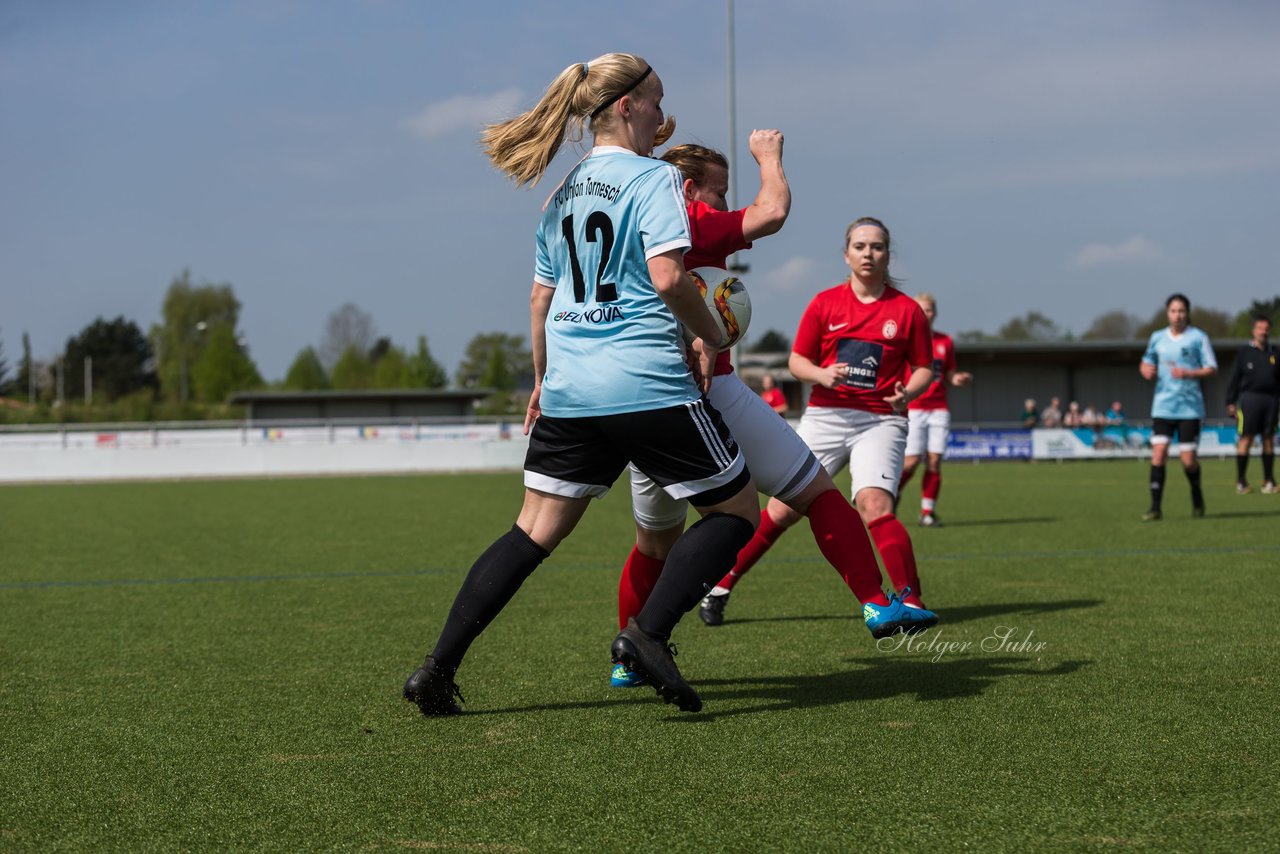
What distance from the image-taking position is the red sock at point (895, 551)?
18.6ft

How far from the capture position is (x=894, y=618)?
4492mm

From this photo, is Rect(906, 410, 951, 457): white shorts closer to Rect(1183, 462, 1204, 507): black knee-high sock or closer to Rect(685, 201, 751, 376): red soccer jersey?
Rect(1183, 462, 1204, 507): black knee-high sock

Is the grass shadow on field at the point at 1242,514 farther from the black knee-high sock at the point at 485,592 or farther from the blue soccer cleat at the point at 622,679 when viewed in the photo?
the black knee-high sock at the point at 485,592

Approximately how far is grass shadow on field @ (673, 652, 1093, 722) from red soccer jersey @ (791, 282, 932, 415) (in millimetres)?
1499

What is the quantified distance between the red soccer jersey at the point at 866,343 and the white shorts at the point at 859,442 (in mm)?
57

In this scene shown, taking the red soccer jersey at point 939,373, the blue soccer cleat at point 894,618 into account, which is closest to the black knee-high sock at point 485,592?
the blue soccer cleat at point 894,618

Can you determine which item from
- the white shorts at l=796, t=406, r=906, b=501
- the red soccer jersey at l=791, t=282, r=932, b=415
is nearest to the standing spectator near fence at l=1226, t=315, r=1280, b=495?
the red soccer jersey at l=791, t=282, r=932, b=415

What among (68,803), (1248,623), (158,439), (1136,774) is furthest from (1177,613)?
(158,439)

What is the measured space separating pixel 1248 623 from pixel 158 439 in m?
31.2

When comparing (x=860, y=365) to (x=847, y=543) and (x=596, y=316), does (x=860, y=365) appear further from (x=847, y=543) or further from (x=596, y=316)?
(x=596, y=316)

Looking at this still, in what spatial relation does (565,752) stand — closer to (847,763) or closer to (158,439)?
(847,763)

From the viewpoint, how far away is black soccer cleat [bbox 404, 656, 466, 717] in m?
4.12

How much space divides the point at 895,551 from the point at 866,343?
109 centimetres

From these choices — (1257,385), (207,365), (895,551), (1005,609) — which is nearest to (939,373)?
(1257,385)
